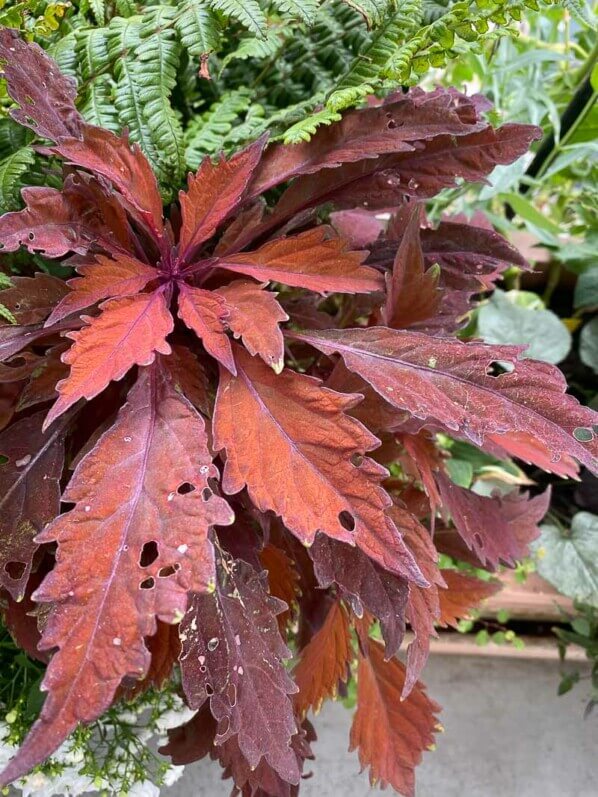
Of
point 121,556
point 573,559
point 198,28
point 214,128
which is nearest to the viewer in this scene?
point 121,556

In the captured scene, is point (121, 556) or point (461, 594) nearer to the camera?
point (121, 556)

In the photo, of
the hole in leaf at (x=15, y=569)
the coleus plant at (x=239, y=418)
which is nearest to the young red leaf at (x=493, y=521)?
the coleus plant at (x=239, y=418)

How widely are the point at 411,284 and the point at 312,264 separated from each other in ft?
0.29

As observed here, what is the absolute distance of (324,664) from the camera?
0.61 metres

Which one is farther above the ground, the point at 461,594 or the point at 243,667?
the point at 243,667

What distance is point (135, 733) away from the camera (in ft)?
2.16

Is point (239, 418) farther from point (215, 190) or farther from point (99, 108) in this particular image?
point (99, 108)

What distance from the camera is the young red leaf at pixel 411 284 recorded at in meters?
0.53

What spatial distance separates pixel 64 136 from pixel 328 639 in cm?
47

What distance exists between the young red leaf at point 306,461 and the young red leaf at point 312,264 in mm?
79

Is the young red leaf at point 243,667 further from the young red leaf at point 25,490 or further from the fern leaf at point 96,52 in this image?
the fern leaf at point 96,52

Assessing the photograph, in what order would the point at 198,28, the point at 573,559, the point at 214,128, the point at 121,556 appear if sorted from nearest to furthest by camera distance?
the point at 121,556 → the point at 198,28 → the point at 214,128 → the point at 573,559

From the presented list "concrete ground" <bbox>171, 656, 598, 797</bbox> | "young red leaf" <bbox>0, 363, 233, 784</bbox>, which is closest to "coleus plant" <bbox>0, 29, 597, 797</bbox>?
"young red leaf" <bbox>0, 363, 233, 784</bbox>

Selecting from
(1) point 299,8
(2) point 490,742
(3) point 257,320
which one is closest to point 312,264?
(3) point 257,320
